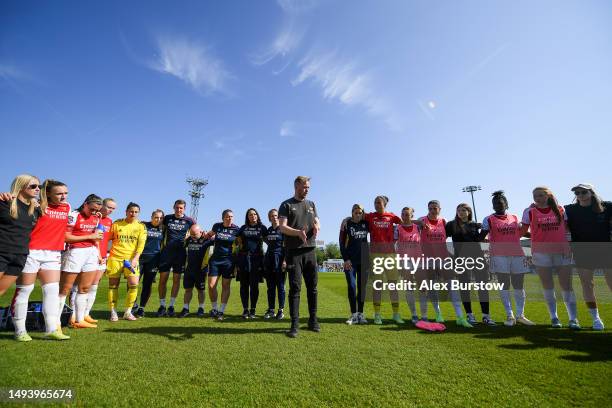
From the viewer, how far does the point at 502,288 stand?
642 cm

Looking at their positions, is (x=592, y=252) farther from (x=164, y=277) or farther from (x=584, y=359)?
(x=164, y=277)

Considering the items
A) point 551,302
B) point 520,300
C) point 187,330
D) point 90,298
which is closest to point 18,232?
point 90,298

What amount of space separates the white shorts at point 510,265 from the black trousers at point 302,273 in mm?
4179

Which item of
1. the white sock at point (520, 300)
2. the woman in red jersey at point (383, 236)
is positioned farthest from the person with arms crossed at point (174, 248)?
the white sock at point (520, 300)

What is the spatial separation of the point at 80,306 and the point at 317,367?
5.15 m

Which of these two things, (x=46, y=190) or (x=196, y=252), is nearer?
(x=46, y=190)

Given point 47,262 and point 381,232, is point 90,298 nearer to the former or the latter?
point 47,262

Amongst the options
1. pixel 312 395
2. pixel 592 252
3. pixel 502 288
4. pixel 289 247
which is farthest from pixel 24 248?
pixel 592 252

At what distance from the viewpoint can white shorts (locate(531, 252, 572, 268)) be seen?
598 centimetres

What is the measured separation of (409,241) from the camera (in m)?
6.86

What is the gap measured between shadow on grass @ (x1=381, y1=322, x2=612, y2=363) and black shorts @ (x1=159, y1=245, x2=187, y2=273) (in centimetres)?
530

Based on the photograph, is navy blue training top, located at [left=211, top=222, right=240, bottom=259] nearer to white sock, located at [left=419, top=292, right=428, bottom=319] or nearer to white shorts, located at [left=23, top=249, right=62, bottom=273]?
white shorts, located at [left=23, top=249, right=62, bottom=273]

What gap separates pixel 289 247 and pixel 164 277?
4096 mm

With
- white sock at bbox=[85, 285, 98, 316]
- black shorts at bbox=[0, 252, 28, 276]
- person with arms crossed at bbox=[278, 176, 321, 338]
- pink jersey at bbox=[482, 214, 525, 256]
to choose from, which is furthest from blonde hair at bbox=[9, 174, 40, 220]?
pink jersey at bbox=[482, 214, 525, 256]
